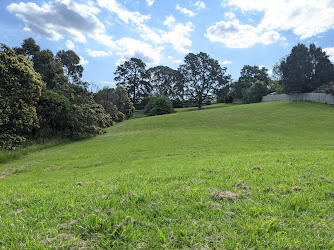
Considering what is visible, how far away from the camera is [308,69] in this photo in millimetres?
41188

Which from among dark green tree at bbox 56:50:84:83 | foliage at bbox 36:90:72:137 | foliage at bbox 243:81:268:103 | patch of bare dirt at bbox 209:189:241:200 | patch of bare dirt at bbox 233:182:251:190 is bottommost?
patch of bare dirt at bbox 233:182:251:190

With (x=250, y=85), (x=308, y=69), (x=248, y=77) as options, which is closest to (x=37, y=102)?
(x=308, y=69)

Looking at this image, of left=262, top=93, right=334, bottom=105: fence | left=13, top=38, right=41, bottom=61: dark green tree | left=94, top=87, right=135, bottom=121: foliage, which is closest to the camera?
left=13, top=38, right=41, bottom=61: dark green tree

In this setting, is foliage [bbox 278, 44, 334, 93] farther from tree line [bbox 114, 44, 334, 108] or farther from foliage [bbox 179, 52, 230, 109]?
foliage [bbox 179, 52, 230, 109]

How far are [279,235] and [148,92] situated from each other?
240ft

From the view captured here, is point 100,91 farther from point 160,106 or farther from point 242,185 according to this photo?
point 242,185

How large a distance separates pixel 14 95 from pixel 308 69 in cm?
5252

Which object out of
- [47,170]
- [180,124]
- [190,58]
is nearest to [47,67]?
[180,124]

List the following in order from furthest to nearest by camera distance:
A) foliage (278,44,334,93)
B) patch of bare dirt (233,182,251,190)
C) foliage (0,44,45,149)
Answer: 1. foliage (278,44,334,93)
2. foliage (0,44,45,149)
3. patch of bare dirt (233,182,251,190)

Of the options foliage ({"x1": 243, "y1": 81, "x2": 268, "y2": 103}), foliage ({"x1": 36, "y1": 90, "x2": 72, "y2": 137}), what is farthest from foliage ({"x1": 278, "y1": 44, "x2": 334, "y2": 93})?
foliage ({"x1": 36, "y1": 90, "x2": 72, "y2": 137})

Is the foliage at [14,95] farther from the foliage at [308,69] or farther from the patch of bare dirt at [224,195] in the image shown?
the foliage at [308,69]

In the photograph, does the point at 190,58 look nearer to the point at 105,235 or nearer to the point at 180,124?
the point at 180,124

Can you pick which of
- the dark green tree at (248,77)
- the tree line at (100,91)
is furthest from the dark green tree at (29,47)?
the dark green tree at (248,77)

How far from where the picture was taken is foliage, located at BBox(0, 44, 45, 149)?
50.1 feet
